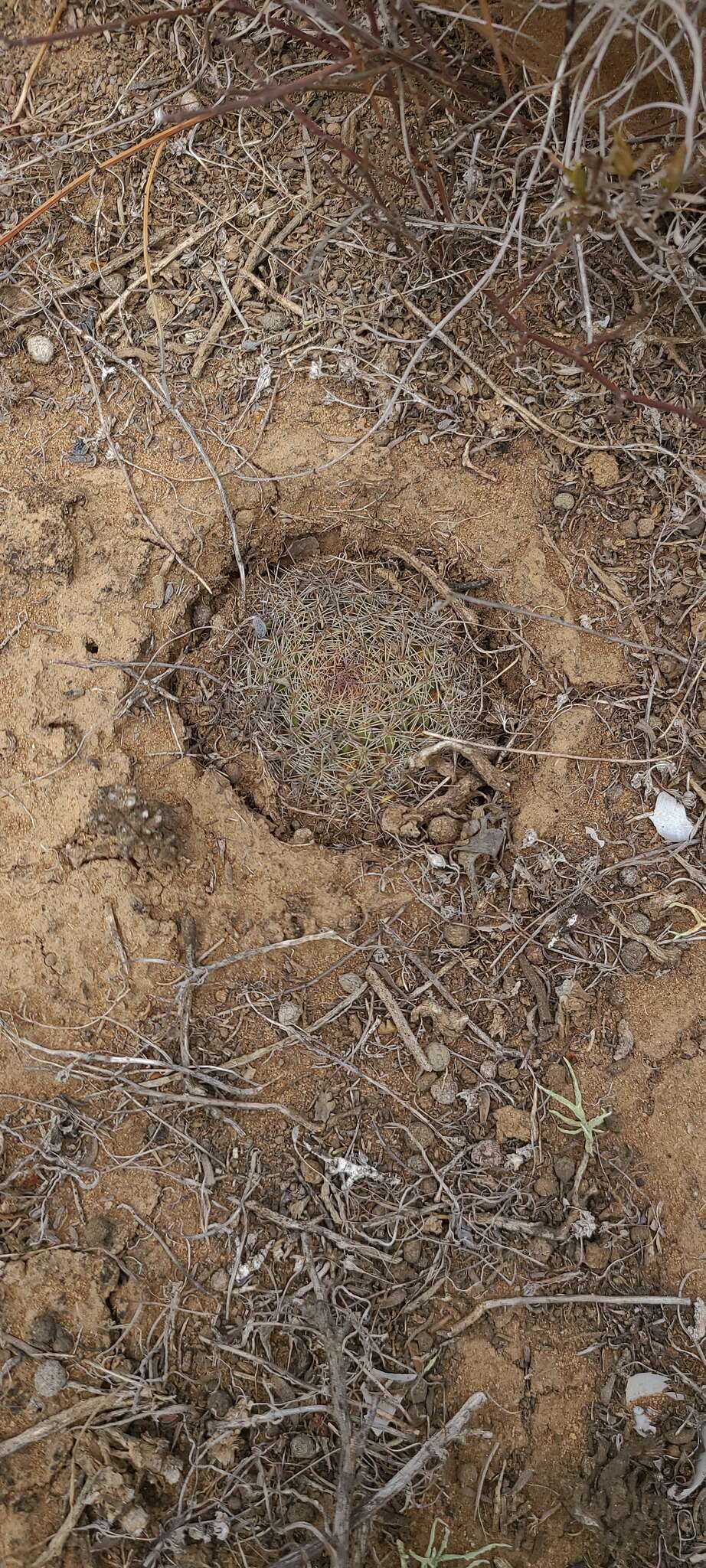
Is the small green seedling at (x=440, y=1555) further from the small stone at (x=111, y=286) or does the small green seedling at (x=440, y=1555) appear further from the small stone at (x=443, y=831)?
the small stone at (x=111, y=286)

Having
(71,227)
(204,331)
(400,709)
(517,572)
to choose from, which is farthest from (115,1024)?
(71,227)

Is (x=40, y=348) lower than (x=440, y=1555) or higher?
higher

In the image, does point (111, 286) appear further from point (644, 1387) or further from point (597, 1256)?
point (644, 1387)

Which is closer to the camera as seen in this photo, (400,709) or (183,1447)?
(183,1447)

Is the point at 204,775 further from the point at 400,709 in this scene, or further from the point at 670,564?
the point at 670,564

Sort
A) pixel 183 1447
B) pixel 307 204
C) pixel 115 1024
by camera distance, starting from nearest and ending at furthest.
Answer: pixel 183 1447 < pixel 115 1024 < pixel 307 204

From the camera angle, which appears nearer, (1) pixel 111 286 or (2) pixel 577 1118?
(2) pixel 577 1118

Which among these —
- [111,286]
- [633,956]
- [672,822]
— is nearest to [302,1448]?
[633,956]
